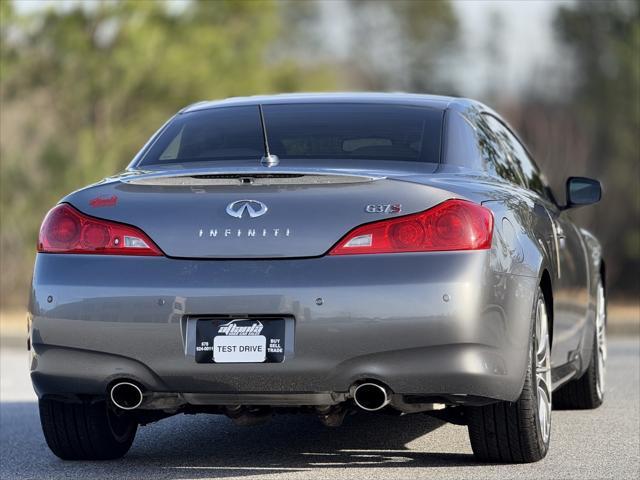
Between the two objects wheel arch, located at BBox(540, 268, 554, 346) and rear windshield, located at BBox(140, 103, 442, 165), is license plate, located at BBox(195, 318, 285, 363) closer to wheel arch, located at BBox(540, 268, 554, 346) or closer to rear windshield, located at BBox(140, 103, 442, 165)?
rear windshield, located at BBox(140, 103, 442, 165)

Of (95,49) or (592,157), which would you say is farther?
(592,157)

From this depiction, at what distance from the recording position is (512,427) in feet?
19.5

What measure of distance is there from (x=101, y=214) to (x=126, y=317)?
1.43 ft

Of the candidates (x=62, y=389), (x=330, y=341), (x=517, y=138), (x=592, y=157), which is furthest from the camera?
(x=592, y=157)

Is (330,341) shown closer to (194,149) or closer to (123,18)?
(194,149)

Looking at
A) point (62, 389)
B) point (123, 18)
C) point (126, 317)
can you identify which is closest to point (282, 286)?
point (126, 317)

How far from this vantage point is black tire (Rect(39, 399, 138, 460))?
6.29 meters

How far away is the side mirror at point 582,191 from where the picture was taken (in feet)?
26.0

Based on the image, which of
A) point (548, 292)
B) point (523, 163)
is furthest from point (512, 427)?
point (523, 163)

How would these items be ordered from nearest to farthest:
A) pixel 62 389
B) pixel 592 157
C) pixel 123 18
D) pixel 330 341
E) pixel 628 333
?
1. pixel 330 341
2. pixel 62 389
3. pixel 628 333
4. pixel 123 18
5. pixel 592 157

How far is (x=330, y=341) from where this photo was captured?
541 cm

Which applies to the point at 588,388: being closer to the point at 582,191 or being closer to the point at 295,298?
the point at 582,191

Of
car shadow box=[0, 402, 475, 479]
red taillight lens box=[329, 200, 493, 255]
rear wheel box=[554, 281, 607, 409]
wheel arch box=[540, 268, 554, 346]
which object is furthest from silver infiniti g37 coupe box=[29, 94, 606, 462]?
rear wheel box=[554, 281, 607, 409]

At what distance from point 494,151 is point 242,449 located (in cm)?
182
